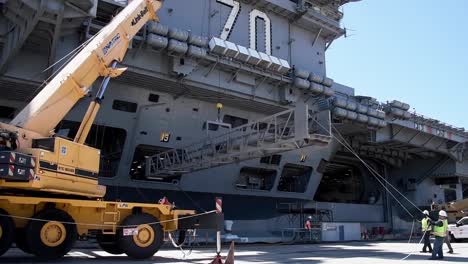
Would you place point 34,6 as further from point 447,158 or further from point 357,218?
point 447,158

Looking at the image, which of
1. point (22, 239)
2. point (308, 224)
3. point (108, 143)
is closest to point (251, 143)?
point (108, 143)

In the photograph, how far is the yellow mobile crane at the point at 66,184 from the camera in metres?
11.3

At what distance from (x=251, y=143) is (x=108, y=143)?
950cm

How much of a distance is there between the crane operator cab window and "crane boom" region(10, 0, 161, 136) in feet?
32.8

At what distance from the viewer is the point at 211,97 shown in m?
25.5

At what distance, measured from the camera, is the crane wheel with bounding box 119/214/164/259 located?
42.9 ft

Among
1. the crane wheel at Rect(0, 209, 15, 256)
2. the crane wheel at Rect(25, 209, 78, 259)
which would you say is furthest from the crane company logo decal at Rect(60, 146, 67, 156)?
the crane wheel at Rect(0, 209, 15, 256)

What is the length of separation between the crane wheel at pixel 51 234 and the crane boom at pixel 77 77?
236 cm

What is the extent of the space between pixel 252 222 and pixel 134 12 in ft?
61.1

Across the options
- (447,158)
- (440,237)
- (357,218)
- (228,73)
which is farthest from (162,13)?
(447,158)

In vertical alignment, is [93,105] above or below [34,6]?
below

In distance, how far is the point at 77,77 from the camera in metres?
13.2

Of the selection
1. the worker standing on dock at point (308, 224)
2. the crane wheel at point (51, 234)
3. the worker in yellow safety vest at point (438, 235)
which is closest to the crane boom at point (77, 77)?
the crane wheel at point (51, 234)

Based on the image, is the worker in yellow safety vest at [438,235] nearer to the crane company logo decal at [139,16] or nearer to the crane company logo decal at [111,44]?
the crane company logo decal at [111,44]
